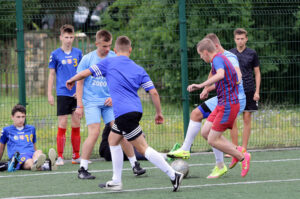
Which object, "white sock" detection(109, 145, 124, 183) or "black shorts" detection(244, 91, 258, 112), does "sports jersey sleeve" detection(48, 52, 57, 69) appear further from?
"black shorts" detection(244, 91, 258, 112)

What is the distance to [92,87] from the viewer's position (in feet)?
27.1

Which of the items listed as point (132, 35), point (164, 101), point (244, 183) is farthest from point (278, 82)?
point (244, 183)

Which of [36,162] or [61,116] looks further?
[61,116]

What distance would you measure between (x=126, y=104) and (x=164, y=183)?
4.28 feet

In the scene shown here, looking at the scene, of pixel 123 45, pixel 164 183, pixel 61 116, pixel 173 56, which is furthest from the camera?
pixel 173 56

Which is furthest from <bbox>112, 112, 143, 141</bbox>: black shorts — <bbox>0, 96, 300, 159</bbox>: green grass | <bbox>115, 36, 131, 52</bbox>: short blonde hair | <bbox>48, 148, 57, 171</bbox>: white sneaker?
<bbox>0, 96, 300, 159</bbox>: green grass

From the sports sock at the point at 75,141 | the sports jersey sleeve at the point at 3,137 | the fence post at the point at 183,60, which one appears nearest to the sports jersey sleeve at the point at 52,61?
the sports sock at the point at 75,141

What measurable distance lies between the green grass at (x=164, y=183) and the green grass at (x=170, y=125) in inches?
47.0

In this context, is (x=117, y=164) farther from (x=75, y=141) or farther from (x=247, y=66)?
(x=247, y=66)

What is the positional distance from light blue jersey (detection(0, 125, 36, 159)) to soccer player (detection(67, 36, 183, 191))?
90.5 inches

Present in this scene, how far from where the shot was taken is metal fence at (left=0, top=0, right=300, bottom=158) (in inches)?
393

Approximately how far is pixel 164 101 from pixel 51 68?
2.22 metres

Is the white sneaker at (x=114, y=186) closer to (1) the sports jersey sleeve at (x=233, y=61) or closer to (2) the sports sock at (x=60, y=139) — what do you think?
(1) the sports jersey sleeve at (x=233, y=61)

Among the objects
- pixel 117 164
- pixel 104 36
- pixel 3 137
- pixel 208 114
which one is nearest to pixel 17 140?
pixel 3 137
